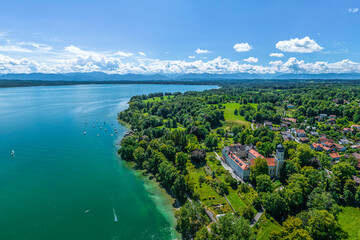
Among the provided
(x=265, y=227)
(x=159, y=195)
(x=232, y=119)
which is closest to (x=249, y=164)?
(x=265, y=227)

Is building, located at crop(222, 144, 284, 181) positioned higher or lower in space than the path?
higher

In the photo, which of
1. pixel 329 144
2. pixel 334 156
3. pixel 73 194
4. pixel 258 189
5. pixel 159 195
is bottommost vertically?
pixel 159 195

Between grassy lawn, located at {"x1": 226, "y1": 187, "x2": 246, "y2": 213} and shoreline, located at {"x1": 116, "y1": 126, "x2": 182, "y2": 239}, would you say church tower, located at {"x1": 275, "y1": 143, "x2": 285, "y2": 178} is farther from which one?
shoreline, located at {"x1": 116, "y1": 126, "x2": 182, "y2": 239}

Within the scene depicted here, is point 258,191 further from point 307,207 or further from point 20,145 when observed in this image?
point 20,145

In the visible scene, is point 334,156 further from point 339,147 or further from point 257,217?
point 257,217

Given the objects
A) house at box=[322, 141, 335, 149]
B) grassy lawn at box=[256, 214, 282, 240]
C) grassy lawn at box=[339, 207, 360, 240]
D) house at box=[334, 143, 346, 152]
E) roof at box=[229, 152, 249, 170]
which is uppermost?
roof at box=[229, 152, 249, 170]

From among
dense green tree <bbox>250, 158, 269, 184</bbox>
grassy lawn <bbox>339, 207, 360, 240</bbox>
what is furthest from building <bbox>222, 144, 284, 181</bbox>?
grassy lawn <bbox>339, 207, 360, 240</bbox>

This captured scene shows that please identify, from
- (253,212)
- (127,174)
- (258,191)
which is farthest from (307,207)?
(127,174)
